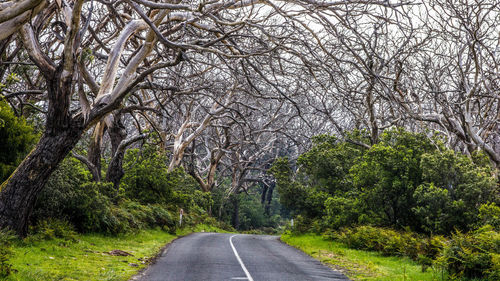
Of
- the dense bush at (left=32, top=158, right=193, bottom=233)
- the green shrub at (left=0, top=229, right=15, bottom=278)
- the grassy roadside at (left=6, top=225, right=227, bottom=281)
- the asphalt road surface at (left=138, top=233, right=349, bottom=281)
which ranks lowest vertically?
the asphalt road surface at (left=138, top=233, right=349, bottom=281)

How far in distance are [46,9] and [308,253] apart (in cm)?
1276

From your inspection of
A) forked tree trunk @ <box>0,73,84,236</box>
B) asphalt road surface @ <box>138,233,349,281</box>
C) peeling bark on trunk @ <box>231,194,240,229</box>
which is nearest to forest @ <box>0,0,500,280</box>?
forked tree trunk @ <box>0,73,84,236</box>

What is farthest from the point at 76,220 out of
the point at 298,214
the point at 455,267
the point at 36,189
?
the point at 298,214

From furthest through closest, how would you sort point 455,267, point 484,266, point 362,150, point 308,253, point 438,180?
point 362,150 < point 308,253 < point 438,180 < point 455,267 < point 484,266

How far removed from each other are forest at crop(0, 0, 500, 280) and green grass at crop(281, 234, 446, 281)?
0.42 metres

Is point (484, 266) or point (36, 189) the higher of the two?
point (36, 189)

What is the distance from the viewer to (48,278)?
8.07 metres

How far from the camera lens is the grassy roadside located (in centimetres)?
866

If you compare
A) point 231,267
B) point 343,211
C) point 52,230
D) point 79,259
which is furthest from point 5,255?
point 343,211

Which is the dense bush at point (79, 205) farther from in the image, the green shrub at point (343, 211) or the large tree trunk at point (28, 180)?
the green shrub at point (343, 211)

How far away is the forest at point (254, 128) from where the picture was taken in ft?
31.3

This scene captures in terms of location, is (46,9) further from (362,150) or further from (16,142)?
(362,150)

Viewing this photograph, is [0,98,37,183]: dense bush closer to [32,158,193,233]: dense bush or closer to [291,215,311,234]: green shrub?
[32,158,193,233]: dense bush

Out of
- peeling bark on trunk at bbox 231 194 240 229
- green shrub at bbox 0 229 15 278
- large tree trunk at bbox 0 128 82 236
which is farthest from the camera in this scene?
peeling bark on trunk at bbox 231 194 240 229
